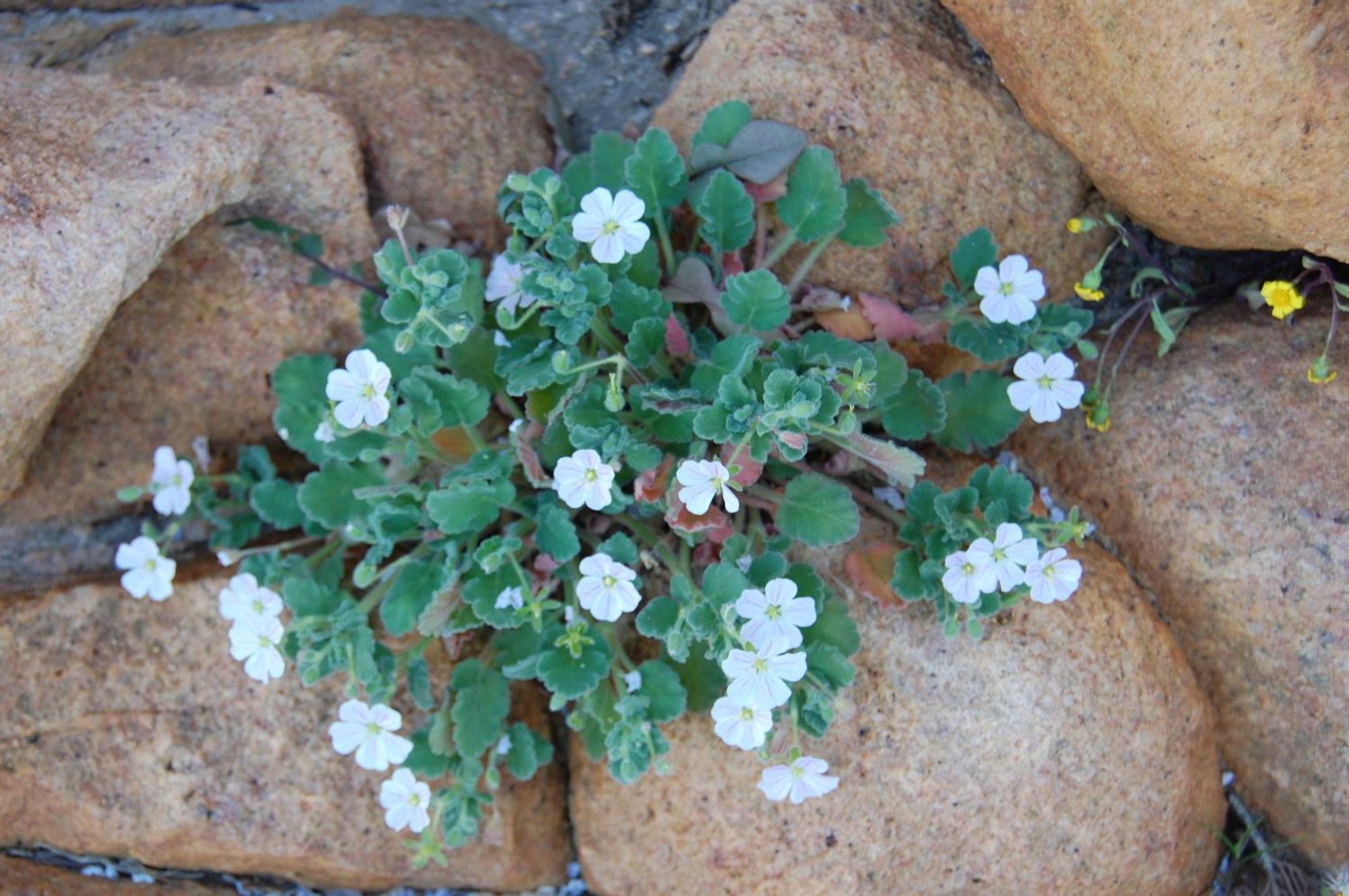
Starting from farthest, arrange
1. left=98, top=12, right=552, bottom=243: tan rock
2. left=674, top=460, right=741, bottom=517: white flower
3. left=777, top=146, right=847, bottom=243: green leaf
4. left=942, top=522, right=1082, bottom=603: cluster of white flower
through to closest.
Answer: left=98, top=12, right=552, bottom=243: tan rock
left=777, top=146, right=847, bottom=243: green leaf
left=942, top=522, right=1082, bottom=603: cluster of white flower
left=674, top=460, right=741, bottom=517: white flower

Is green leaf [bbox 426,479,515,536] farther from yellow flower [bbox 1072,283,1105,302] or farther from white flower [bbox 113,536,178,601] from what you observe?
yellow flower [bbox 1072,283,1105,302]

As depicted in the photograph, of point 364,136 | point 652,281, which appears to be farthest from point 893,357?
point 364,136

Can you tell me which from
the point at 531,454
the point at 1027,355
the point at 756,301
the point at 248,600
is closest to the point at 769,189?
the point at 756,301

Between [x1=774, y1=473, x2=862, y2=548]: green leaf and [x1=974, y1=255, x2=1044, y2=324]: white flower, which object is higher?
[x1=974, y1=255, x2=1044, y2=324]: white flower

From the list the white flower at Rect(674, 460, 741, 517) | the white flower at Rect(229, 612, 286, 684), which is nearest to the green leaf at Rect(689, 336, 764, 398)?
the white flower at Rect(674, 460, 741, 517)

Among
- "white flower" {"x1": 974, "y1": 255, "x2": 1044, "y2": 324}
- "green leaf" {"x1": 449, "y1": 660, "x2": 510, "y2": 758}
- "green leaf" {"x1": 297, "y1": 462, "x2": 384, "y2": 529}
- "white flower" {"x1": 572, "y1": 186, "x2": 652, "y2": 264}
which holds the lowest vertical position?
"green leaf" {"x1": 449, "y1": 660, "x2": 510, "y2": 758}

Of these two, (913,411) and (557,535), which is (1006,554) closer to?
(913,411)

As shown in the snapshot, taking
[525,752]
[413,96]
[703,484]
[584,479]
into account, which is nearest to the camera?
[703,484]
